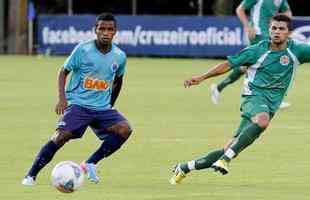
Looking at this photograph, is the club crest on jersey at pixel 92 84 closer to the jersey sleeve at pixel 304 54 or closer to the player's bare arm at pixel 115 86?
the player's bare arm at pixel 115 86

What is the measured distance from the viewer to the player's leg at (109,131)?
1300 centimetres

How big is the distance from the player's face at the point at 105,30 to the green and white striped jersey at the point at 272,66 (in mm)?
1311

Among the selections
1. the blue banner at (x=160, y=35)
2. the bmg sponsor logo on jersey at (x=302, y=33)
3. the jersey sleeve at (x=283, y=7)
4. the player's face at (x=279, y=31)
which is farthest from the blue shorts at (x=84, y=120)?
the blue banner at (x=160, y=35)

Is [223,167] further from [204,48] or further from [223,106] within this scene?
[204,48]

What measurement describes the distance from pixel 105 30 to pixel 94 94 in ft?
2.24

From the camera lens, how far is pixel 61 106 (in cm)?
1265

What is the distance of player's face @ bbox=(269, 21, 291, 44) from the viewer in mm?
12609

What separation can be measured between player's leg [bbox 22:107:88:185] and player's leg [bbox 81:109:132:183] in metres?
0.22

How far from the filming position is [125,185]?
41.9 feet

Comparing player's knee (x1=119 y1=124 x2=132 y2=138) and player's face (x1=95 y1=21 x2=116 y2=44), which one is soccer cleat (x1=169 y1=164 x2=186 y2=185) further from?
player's face (x1=95 y1=21 x2=116 y2=44)

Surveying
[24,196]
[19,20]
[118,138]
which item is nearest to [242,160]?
[118,138]

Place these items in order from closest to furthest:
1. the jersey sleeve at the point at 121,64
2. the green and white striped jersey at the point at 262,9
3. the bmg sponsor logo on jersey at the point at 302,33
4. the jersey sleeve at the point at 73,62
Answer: the jersey sleeve at the point at 73,62, the jersey sleeve at the point at 121,64, the green and white striped jersey at the point at 262,9, the bmg sponsor logo on jersey at the point at 302,33

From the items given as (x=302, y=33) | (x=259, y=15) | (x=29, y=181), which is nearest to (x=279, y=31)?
(x=29, y=181)

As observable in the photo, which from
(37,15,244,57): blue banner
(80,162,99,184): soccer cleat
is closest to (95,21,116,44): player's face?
(80,162,99,184): soccer cleat
